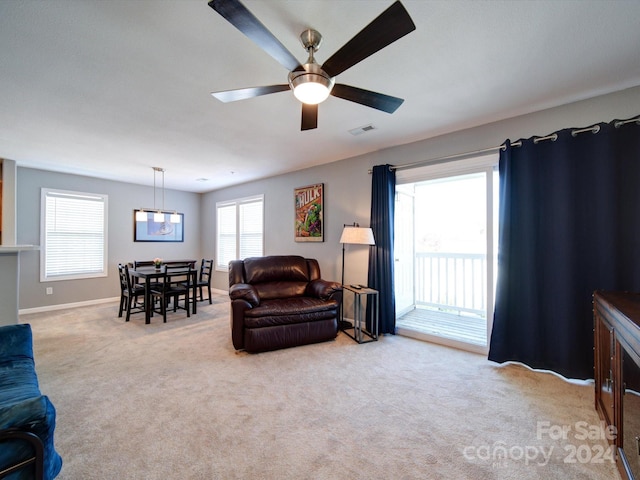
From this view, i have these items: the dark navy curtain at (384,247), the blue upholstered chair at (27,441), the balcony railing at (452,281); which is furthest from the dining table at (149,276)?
the balcony railing at (452,281)

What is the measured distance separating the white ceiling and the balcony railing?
230 centimetres

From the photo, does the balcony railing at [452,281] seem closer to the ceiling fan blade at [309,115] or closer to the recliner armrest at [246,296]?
the recliner armrest at [246,296]

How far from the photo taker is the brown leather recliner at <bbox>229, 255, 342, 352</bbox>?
297cm

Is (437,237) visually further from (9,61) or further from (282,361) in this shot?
(9,61)

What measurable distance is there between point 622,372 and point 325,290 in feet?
8.45

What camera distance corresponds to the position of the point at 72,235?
498cm

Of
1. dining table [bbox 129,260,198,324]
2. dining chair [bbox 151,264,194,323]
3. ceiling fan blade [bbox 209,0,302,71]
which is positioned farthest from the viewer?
dining chair [bbox 151,264,194,323]

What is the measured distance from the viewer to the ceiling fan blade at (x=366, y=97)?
5.65 feet

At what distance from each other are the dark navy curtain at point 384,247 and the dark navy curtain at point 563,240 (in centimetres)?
118

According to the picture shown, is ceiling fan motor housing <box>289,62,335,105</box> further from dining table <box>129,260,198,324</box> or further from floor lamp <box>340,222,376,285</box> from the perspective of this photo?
dining table <box>129,260,198,324</box>

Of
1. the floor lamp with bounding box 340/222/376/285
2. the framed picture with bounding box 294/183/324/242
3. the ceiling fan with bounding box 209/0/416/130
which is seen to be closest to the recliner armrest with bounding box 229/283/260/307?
the floor lamp with bounding box 340/222/376/285

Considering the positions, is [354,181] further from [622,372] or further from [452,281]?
[622,372]

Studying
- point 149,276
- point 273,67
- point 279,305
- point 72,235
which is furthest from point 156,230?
point 273,67

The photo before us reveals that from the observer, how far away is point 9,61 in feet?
6.22
